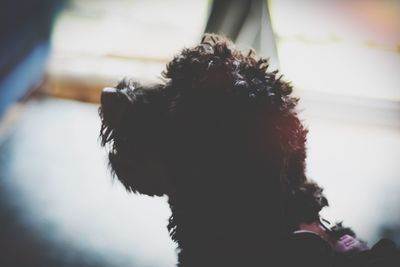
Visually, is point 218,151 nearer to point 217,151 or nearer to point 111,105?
point 217,151

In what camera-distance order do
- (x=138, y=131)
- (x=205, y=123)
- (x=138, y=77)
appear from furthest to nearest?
(x=138, y=77) < (x=138, y=131) < (x=205, y=123)

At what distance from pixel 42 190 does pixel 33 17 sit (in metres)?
1.48

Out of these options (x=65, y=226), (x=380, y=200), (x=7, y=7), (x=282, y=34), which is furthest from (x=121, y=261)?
(x=282, y=34)

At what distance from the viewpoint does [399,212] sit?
2.39m

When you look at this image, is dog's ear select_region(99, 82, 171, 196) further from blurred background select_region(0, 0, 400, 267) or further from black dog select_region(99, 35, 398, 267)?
blurred background select_region(0, 0, 400, 267)

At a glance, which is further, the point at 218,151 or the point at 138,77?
the point at 138,77

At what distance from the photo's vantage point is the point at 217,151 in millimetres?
1060

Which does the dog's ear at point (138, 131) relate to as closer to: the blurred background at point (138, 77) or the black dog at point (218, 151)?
the black dog at point (218, 151)

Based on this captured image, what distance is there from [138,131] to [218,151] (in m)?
0.25

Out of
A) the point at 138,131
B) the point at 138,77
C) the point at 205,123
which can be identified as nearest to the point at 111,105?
the point at 138,131

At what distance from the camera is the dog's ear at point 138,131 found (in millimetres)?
1156

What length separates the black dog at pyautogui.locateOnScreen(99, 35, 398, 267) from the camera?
1.05 metres

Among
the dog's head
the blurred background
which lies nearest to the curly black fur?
the dog's head

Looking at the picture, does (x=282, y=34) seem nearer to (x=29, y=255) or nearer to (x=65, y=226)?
(x=65, y=226)
